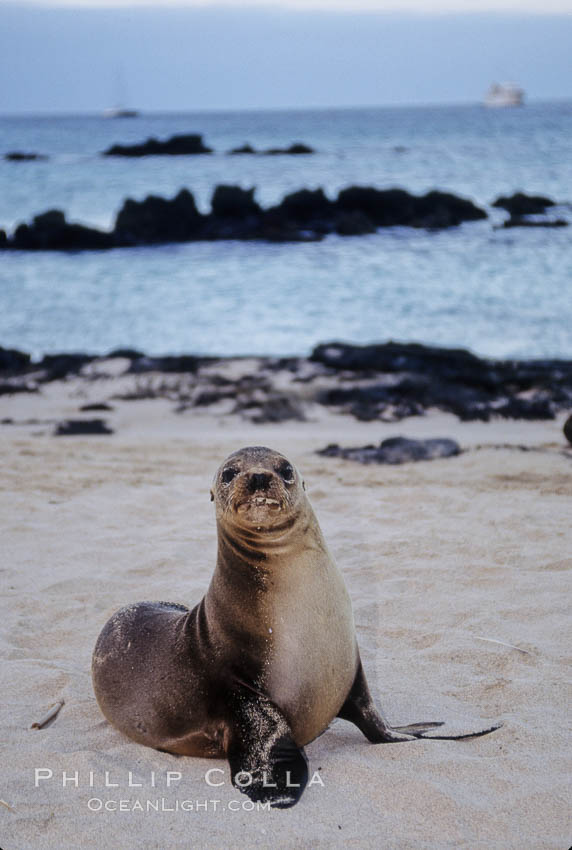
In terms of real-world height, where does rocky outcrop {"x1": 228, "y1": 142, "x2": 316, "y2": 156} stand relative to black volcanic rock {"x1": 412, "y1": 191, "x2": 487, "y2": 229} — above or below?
above

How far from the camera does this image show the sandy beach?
8.50 feet

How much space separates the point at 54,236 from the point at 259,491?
23.4 meters

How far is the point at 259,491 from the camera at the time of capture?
2678mm

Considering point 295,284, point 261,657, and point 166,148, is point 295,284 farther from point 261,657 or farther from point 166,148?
point 166,148

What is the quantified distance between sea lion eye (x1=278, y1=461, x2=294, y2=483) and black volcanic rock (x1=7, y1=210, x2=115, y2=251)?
23.1 m

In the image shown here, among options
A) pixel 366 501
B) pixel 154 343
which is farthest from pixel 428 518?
pixel 154 343

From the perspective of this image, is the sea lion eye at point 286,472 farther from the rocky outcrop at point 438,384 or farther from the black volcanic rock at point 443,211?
the black volcanic rock at point 443,211

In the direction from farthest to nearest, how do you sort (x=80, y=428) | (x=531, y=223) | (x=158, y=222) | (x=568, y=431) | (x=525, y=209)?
1. (x=525, y=209)
2. (x=158, y=222)
3. (x=531, y=223)
4. (x=80, y=428)
5. (x=568, y=431)

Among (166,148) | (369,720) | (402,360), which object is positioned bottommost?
(402,360)

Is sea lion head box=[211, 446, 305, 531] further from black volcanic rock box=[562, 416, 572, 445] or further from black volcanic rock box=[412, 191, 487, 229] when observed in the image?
black volcanic rock box=[412, 191, 487, 229]

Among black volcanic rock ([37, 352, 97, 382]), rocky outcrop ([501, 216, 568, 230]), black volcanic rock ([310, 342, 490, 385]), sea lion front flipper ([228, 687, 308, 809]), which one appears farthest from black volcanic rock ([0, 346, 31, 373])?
rocky outcrop ([501, 216, 568, 230])

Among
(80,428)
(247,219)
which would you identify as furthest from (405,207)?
(80,428)

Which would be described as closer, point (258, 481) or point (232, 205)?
point (258, 481)

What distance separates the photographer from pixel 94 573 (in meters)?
4.79
